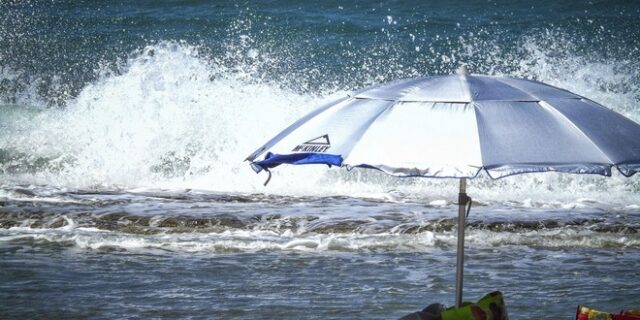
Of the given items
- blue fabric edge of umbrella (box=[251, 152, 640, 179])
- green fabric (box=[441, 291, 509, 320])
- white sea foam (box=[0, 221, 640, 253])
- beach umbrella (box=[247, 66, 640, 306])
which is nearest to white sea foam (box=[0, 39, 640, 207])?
white sea foam (box=[0, 221, 640, 253])

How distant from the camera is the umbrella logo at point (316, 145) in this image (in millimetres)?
3750

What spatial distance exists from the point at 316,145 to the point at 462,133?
0.53 meters

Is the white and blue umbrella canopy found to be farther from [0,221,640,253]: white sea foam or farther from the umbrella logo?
[0,221,640,253]: white sea foam

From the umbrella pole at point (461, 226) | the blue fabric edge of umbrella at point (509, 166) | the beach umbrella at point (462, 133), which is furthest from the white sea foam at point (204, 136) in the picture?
the blue fabric edge of umbrella at point (509, 166)

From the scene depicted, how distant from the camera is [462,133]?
359 cm

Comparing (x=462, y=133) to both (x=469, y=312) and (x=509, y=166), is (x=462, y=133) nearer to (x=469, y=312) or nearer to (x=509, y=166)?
(x=509, y=166)

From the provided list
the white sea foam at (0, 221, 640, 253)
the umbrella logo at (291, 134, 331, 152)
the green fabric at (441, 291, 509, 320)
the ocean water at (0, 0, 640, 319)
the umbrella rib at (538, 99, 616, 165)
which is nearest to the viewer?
the umbrella rib at (538, 99, 616, 165)

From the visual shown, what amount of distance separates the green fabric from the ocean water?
1555mm

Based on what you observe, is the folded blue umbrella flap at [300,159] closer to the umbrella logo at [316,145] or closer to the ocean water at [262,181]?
the umbrella logo at [316,145]

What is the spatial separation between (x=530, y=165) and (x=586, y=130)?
0.34m

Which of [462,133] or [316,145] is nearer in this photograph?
[462,133]

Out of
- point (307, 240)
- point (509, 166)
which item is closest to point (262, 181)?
point (307, 240)

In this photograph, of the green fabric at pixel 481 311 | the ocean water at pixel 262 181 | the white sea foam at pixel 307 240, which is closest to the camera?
the green fabric at pixel 481 311

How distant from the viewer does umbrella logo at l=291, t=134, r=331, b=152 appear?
3750 millimetres
